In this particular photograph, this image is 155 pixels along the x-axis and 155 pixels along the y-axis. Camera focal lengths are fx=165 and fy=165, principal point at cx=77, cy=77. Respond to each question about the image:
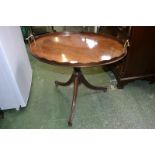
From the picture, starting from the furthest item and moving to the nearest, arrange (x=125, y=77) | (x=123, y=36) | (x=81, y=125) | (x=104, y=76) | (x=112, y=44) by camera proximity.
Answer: (x=104, y=76) < (x=125, y=77) < (x=123, y=36) < (x=81, y=125) < (x=112, y=44)

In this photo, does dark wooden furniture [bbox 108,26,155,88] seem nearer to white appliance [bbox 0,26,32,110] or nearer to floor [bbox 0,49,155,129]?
floor [bbox 0,49,155,129]

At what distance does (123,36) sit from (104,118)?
Answer: 832 mm

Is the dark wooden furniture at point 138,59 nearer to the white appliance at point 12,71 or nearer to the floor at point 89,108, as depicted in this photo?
the floor at point 89,108

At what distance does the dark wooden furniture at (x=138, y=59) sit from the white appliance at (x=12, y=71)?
1070mm

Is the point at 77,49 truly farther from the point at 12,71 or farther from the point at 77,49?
the point at 12,71

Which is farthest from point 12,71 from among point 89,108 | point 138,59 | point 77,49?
point 138,59

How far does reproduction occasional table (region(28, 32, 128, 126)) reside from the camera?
3.81 ft

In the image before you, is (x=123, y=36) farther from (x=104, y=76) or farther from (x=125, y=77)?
(x=104, y=76)

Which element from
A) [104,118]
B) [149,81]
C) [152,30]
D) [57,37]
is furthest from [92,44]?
[149,81]

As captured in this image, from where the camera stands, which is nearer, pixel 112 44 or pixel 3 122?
pixel 112 44

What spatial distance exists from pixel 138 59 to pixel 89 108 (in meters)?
0.73

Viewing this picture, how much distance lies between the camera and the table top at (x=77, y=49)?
3.84 feet

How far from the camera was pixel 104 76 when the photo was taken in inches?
86.5

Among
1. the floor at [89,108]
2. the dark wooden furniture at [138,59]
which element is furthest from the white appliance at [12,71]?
the dark wooden furniture at [138,59]
